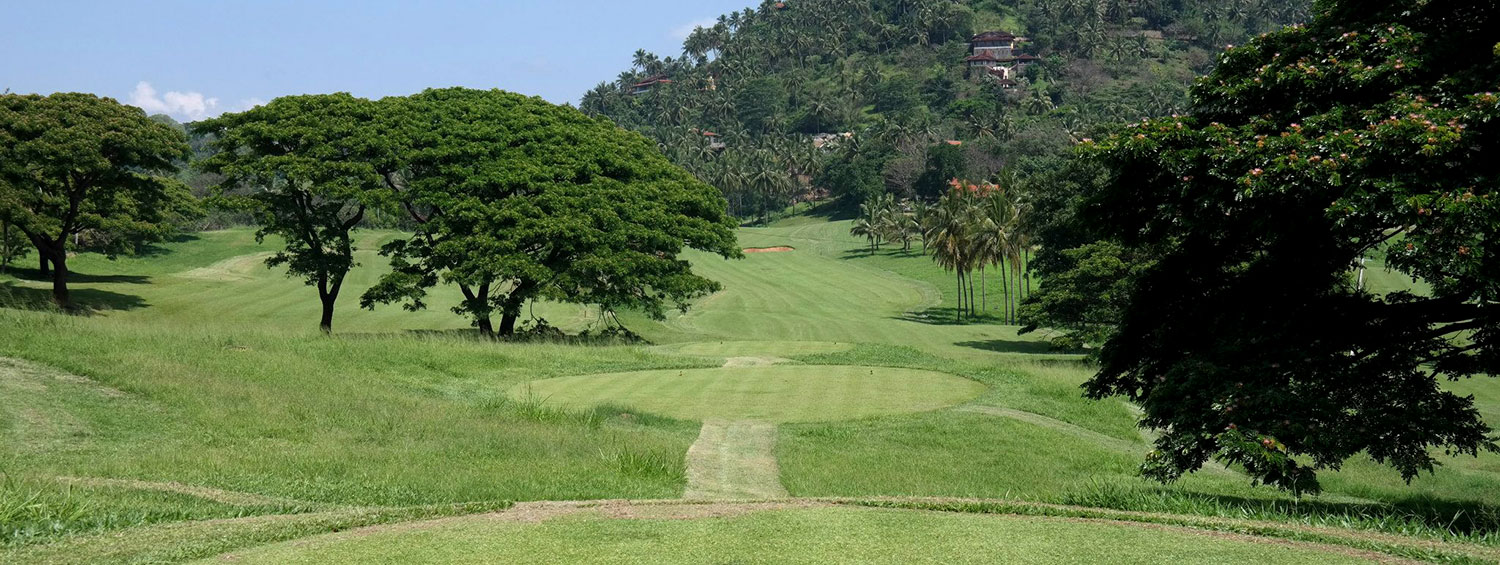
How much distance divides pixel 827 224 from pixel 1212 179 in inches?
5242

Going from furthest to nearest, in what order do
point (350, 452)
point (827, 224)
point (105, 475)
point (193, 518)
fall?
point (827, 224), point (350, 452), point (105, 475), point (193, 518)

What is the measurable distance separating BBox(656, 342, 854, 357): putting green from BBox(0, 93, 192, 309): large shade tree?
72.5 feet

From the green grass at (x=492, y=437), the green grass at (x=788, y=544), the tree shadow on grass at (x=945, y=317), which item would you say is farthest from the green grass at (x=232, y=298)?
the green grass at (x=788, y=544)

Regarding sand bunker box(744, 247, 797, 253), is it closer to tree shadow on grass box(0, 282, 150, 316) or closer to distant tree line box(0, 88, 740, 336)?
distant tree line box(0, 88, 740, 336)

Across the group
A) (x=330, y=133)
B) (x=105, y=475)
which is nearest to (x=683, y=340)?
(x=330, y=133)

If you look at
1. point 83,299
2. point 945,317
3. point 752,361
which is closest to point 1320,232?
point 752,361

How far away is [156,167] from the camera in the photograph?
46.6m

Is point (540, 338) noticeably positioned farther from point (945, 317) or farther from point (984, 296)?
point (984, 296)

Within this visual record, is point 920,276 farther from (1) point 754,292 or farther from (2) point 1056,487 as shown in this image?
(2) point 1056,487

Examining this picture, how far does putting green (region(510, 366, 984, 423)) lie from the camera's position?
25.3 metres

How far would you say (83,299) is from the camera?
49562 millimetres

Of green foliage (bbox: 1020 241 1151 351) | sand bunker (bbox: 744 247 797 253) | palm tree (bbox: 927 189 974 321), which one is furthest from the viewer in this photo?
sand bunker (bbox: 744 247 797 253)

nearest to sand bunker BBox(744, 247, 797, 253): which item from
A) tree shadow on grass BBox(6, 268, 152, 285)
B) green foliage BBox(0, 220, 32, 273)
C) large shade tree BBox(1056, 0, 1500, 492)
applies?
tree shadow on grass BBox(6, 268, 152, 285)

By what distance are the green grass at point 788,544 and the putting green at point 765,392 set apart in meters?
13.7
